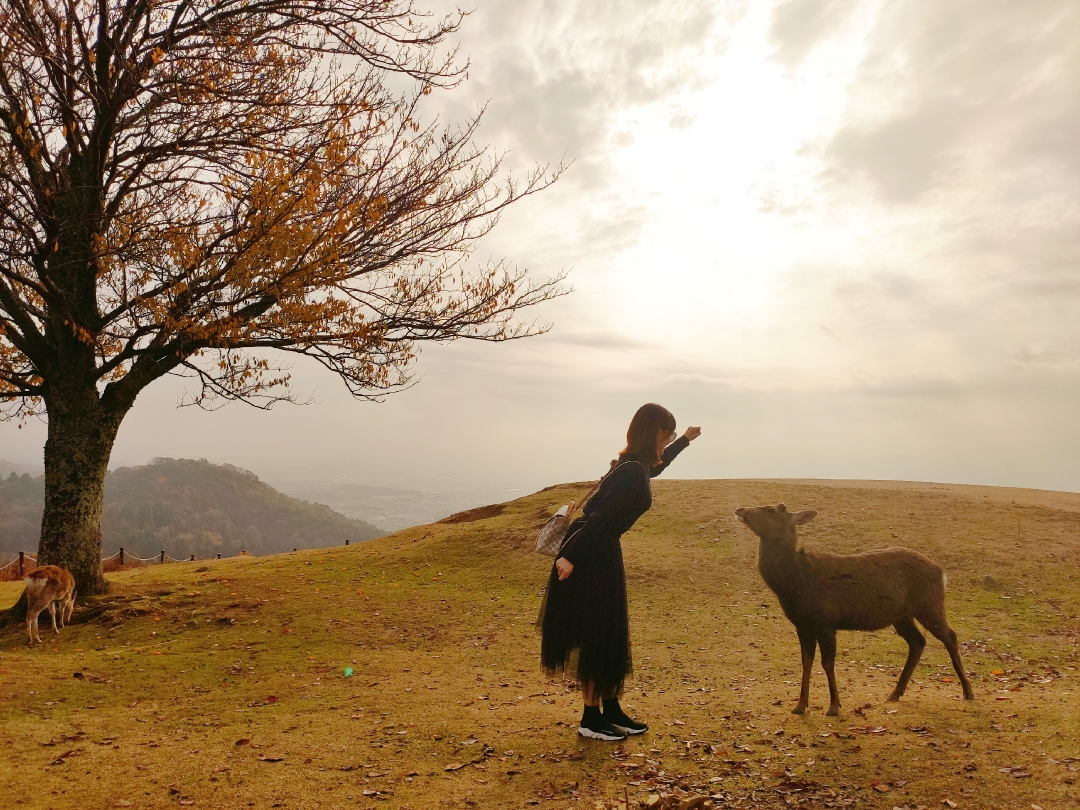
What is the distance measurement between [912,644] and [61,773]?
26.4ft

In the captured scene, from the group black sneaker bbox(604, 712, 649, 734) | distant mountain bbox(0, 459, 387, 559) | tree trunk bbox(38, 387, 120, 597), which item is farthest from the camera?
distant mountain bbox(0, 459, 387, 559)

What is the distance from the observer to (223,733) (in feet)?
22.8

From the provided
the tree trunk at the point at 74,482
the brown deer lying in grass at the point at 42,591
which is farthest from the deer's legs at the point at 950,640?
the tree trunk at the point at 74,482

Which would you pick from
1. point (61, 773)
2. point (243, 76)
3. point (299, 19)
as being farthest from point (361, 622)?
point (299, 19)

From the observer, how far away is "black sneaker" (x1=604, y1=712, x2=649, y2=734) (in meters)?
6.32

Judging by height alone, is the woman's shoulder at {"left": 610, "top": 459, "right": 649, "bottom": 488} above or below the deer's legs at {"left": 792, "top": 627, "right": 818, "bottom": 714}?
above

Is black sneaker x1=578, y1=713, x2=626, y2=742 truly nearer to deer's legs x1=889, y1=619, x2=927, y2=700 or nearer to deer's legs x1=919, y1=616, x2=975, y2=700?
deer's legs x1=889, y1=619, x2=927, y2=700

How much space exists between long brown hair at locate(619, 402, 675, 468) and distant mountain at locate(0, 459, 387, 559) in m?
80.1

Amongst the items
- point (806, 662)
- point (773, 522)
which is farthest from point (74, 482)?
point (806, 662)

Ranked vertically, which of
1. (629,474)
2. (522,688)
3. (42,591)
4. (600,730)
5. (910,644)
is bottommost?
(522,688)

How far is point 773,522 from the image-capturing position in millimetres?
6852

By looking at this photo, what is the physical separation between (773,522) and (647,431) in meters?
1.87

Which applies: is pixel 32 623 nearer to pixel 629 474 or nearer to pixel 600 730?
pixel 600 730

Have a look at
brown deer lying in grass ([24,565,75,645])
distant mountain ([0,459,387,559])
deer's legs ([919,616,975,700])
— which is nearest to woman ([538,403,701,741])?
deer's legs ([919,616,975,700])
